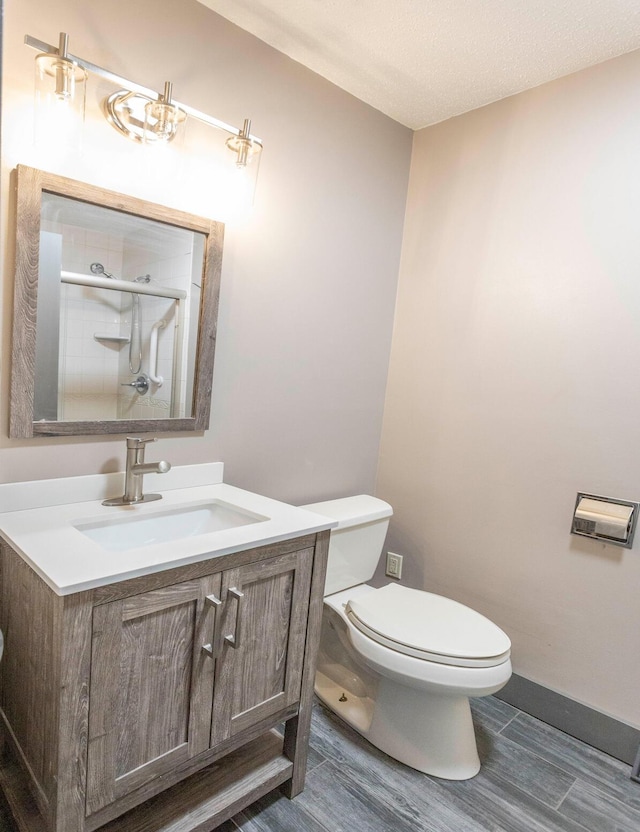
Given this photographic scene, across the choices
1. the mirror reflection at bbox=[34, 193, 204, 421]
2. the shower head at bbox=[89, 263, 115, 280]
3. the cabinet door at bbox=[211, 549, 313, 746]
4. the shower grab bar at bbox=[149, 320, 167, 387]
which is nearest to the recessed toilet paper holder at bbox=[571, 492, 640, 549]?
the cabinet door at bbox=[211, 549, 313, 746]

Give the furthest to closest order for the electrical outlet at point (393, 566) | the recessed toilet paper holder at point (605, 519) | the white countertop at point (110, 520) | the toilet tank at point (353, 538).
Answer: the electrical outlet at point (393, 566), the toilet tank at point (353, 538), the recessed toilet paper holder at point (605, 519), the white countertop at point (110, 520)

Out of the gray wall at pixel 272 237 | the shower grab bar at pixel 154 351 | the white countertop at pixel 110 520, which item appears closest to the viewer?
the white countertop at pixel 110 520

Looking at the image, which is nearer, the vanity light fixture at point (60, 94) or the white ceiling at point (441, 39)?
the vanity light fixture at point (60, 94)

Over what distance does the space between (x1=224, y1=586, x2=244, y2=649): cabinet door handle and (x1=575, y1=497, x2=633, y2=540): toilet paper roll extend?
1248 mm

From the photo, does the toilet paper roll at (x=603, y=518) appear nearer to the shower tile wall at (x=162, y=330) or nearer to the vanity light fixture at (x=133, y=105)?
the shower tile wall at (x=162, y=330)

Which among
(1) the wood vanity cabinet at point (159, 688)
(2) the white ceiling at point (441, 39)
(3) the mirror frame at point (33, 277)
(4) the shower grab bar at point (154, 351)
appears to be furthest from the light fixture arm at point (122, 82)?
(1) the wood vanity cabinet at point (159, 688)

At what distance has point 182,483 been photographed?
1731 millimetres

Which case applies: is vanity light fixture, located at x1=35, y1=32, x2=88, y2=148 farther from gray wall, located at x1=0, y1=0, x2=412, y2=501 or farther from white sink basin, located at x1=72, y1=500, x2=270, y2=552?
white sink basin, located at x1=72, y1=500, x2=270, y2=552

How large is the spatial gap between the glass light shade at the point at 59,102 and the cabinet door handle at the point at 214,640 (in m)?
1.20

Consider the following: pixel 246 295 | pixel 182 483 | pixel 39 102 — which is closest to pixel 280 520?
pixel 182 483

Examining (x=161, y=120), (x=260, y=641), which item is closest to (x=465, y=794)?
(x=260, y=641)

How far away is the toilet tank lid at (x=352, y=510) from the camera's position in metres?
1.95

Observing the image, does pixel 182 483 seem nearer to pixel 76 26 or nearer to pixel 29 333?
pixel 29 333

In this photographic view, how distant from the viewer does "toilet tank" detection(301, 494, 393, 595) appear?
1.94m
